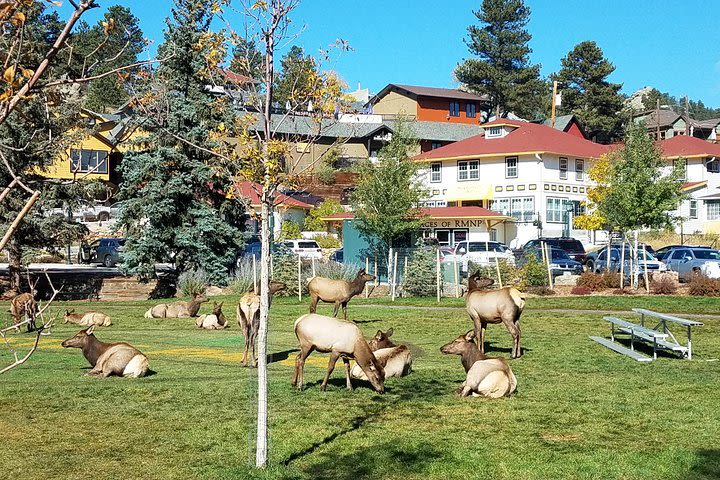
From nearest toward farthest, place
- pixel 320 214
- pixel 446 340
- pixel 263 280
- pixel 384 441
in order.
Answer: pixel 263 280 < pixel 384 441 < pixel 446 340 < pixel 320 214

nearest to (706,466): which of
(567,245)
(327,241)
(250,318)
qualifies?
→ (250,318)

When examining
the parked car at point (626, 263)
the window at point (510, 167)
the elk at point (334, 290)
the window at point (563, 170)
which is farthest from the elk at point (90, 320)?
the window at point (563, 170)

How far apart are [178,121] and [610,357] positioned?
24.8 m

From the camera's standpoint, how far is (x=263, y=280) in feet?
29.7

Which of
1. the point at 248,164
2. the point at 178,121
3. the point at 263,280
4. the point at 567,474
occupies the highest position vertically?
the point at 178,121

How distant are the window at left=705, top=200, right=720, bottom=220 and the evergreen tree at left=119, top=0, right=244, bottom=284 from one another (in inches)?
1634

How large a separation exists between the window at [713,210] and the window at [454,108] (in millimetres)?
36705

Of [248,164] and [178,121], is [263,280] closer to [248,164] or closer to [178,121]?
[248,164]

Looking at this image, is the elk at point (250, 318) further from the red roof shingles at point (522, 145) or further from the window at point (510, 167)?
the window at point (510, 167)

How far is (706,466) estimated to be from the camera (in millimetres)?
9430

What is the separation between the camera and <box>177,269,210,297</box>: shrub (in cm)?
3666

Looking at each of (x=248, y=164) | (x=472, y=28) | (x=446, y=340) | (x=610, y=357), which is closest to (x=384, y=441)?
(x=248, y=164)

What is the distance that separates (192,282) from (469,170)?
3490cm

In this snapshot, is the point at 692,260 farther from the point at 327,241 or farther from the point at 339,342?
the point at 339,342
